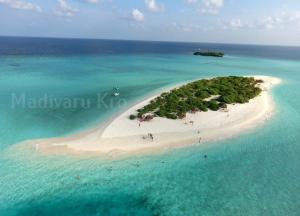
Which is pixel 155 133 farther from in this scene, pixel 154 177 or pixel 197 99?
pixel 197 99

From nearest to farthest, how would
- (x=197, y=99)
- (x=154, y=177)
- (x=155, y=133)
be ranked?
(x=154, y=177) < (x=155, y=133) < (x=197, y=99)

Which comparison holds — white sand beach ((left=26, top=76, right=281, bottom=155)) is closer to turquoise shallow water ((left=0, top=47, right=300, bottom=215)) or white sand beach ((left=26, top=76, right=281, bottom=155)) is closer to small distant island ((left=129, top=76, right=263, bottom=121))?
small distant island ((left=129, top=76, right=263, bottom=121))

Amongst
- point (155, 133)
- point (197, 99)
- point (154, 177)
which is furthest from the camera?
point (197, 99)

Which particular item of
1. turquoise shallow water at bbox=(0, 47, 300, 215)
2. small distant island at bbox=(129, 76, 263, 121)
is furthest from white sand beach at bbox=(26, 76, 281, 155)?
turquoise shallow water at bbox=(0, 47, 300, 215)

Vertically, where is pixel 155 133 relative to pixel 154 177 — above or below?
above

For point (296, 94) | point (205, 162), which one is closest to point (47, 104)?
point (205, 162)

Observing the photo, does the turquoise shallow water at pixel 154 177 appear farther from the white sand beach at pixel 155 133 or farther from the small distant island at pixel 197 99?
the small distant island at pixel 197 99

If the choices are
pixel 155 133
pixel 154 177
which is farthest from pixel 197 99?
pixel 154 177

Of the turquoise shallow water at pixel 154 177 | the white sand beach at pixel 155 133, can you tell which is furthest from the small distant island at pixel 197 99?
the turquoise shallow water at pixel 154 177
